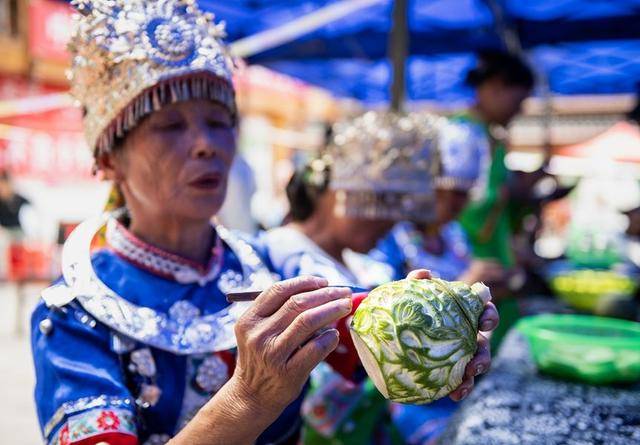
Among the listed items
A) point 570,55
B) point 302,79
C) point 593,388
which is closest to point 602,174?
point 570,55

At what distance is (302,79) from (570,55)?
3350mm

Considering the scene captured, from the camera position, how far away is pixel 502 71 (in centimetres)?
380

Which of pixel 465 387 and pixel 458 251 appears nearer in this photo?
pixel 465 387

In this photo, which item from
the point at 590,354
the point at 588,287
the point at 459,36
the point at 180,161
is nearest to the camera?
the point at 180,161

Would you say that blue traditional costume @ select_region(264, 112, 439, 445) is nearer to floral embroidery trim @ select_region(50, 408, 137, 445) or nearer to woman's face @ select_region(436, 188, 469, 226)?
woman's face @ select_region(436, 188, 469, 226)

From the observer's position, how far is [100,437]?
1.13 meters

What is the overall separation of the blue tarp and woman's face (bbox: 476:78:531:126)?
122cm

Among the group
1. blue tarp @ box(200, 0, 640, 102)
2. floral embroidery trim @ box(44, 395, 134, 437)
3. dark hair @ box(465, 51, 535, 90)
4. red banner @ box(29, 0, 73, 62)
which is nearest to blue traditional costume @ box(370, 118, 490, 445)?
dark hair @ box(465, 51, 535, 90)

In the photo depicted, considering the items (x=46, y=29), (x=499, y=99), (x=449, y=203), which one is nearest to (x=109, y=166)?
(x=449, y=203)

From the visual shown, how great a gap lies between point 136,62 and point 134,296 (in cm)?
57

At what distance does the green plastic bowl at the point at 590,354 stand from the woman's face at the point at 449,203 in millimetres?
1148

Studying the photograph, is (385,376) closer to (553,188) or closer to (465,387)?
(465,387)

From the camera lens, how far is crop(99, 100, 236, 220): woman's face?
4.62 ft

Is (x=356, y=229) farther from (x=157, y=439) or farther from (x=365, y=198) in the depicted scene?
(x=157, y=439)
